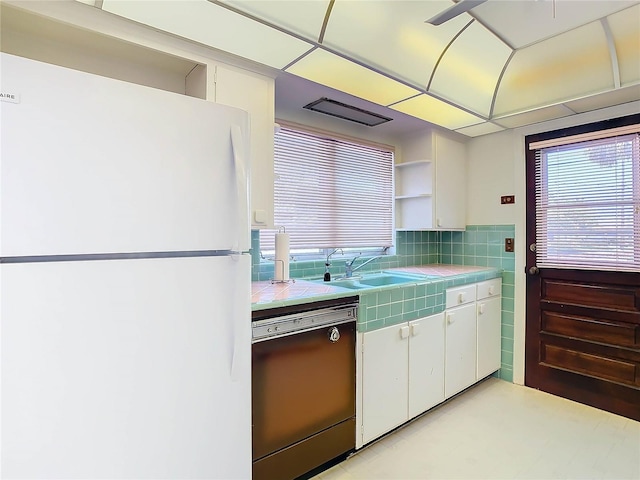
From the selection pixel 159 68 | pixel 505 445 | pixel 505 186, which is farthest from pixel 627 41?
pixel 159 68

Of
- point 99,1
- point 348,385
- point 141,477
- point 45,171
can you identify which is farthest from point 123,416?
A: point 99,1

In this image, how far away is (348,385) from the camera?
6.15 feet

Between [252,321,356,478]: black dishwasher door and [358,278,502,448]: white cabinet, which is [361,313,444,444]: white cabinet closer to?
[358,278,502,448]: white cabinet

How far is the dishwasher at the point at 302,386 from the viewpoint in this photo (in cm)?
155

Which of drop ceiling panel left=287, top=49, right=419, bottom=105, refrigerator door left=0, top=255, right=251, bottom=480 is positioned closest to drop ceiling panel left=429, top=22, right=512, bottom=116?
drop ceiling panel left=287, top=49, right=419, bottom=105

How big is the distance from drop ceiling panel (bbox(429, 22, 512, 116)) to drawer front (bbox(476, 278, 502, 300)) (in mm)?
1404

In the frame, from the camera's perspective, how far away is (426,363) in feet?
7.55

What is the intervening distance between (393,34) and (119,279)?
163cm

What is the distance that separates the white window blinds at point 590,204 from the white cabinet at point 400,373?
1.20 metres

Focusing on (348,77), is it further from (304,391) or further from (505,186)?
(505,186)

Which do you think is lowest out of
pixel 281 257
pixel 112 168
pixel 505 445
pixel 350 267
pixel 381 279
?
pixel 505 445

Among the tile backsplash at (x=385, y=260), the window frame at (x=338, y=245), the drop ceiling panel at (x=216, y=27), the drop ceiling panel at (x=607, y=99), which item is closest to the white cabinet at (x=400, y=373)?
the tile backsplash at (x=385, y=260)

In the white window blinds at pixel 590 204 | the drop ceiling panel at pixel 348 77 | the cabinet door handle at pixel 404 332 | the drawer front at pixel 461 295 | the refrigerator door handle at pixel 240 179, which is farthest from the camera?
the drawer front at pixel 461 295

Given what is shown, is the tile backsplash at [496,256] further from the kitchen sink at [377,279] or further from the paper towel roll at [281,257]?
the paper towel roll at [281,257]
